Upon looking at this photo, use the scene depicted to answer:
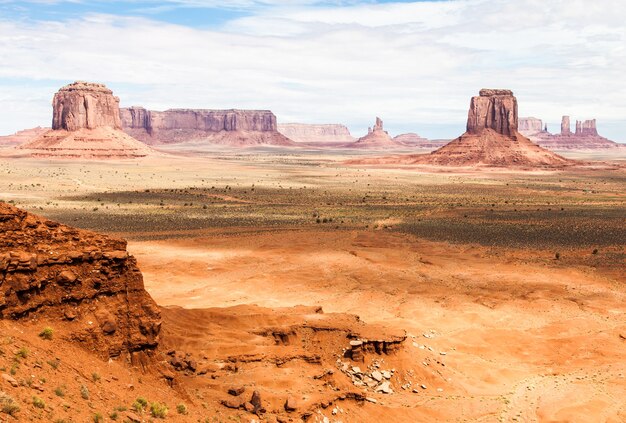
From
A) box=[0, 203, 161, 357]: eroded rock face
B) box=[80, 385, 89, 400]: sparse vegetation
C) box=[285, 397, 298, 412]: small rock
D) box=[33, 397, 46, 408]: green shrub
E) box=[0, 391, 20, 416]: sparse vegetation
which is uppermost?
box=[0, 203, 161, 357]: eroded rock face

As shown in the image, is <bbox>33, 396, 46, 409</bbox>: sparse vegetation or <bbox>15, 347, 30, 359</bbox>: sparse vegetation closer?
<bbox>33, 396, 46, 409</bbox>: sparse vegetation

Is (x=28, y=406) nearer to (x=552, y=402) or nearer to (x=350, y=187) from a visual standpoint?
(x=552, y=402)

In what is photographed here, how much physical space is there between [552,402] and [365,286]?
1384 centimetres

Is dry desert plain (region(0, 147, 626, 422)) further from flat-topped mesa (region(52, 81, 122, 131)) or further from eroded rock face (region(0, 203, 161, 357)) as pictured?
flat-topped mesa (region(52, 81, 122, 131))

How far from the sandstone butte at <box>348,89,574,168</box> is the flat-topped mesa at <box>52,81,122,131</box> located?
2715 inches

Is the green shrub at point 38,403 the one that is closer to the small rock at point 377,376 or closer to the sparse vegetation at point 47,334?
the sparse vegetation at point 47,334

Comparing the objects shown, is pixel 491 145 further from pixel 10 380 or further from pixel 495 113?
pixel 10 380

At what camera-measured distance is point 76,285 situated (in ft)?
44.4

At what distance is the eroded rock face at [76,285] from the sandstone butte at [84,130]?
5838 inches

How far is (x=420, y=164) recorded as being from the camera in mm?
164375

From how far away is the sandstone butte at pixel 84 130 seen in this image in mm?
158375

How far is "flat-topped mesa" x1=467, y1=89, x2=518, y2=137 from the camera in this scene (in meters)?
167

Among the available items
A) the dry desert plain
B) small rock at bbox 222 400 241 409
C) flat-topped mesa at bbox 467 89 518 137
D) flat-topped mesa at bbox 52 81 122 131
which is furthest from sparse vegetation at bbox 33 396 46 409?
flat-topped mesa at bbox 52 81 122 131

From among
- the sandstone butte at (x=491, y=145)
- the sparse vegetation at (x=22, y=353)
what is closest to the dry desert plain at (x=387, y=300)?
the sparse vegetation at (x=22, y=353)
